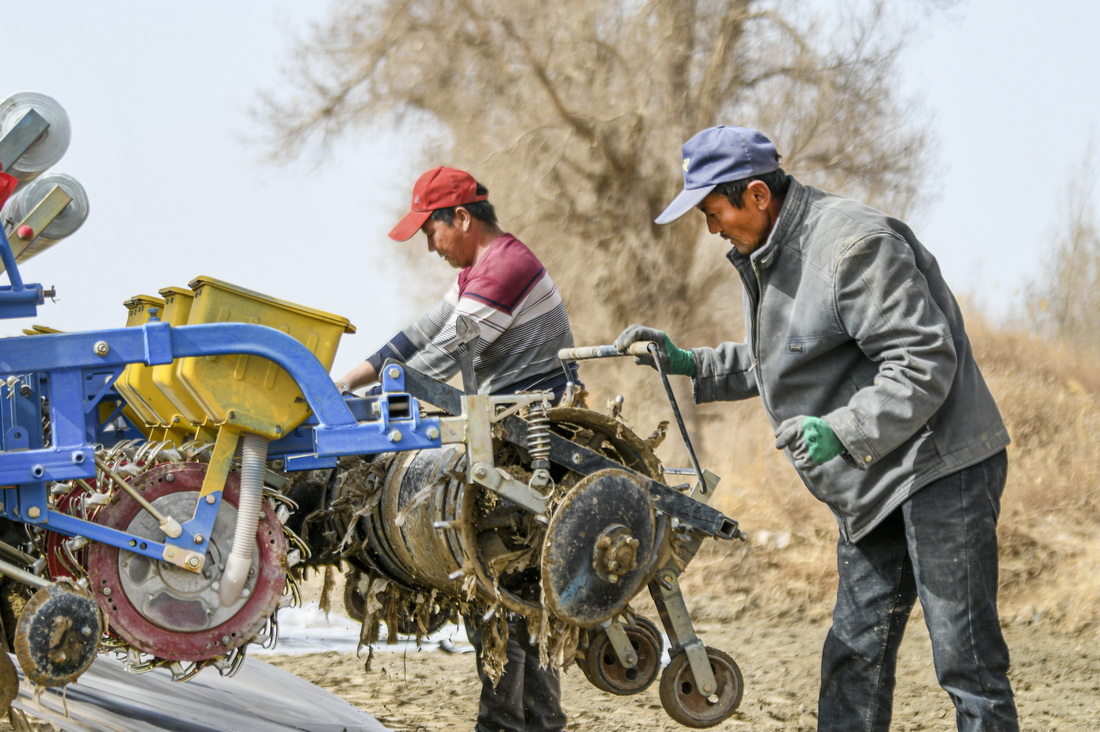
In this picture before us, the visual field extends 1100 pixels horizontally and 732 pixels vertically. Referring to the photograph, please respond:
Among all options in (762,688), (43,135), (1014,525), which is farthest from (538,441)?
(1014,525)

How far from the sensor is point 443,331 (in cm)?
386

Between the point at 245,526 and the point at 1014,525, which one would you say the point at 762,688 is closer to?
the point at 1014,525

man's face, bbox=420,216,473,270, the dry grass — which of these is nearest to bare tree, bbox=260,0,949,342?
the dry grass

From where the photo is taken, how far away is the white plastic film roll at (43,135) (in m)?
3.21

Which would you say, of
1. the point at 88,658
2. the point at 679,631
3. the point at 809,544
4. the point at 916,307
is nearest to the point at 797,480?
the point at 809,544

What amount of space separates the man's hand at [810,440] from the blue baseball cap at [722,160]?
616 mm

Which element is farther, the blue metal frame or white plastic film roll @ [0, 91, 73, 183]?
white plastic film roll @ [0, 91, 73, 183]

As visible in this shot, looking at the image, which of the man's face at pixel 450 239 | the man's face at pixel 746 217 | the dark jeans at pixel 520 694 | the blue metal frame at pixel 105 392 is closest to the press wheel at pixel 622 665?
the dark jeans at pixel 520 694

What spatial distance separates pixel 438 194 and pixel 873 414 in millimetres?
1761

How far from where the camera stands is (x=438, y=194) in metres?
4.00

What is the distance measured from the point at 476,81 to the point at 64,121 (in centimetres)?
807

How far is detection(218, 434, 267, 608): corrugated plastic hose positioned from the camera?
3.06 m

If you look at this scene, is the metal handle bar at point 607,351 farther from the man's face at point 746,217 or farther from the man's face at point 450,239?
the man's face at point 450,239

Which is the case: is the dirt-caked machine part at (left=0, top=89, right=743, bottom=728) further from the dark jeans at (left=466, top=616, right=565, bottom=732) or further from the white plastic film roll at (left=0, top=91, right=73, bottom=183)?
the dark jeans at (left=466, top=616, right=565, bottom=732)
